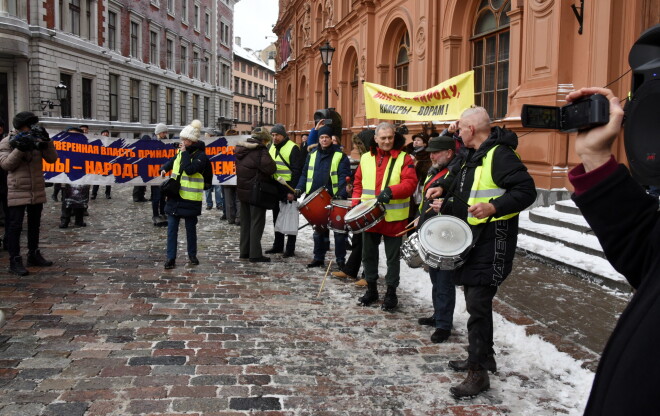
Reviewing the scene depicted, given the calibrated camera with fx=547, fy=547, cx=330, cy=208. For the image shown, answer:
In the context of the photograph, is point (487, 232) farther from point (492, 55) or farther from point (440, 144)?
point (492, 55)

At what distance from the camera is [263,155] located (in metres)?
8.45

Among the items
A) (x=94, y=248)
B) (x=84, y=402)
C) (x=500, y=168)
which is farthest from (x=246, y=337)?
(x=94, y=248)

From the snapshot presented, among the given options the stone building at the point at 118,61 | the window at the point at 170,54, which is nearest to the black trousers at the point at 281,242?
the stone building at the point at 118,61

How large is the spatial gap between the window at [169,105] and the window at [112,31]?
26.8ft

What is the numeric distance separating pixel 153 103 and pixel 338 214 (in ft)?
124

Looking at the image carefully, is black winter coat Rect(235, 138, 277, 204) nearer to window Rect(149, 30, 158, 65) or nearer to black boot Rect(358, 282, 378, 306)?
black boot Rect(358, 282, 378, 306)

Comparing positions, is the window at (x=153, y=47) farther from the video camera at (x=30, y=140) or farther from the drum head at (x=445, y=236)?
the drum head at (x=445, y=236)

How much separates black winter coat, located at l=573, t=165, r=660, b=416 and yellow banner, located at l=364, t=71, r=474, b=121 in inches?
282

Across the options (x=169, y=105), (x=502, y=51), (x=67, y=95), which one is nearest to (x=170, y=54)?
(x=169, y=105)

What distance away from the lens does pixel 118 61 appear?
34438 millimetres

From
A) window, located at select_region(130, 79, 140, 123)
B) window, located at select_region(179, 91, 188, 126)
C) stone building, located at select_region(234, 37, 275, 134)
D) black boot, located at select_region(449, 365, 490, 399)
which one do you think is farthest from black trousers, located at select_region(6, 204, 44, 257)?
stone building, located at select_region(234, 37, 275, 134)

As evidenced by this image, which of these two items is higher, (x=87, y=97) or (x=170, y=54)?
(x=170, y=54)

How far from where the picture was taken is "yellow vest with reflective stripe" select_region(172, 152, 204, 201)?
7.90 meters

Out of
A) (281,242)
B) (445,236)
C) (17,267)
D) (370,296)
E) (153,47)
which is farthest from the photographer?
(153,47)
